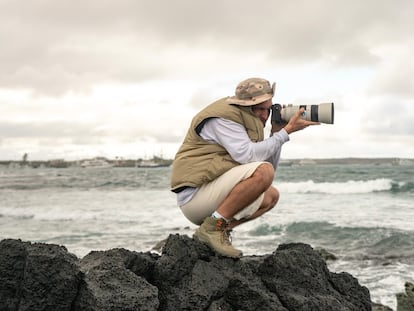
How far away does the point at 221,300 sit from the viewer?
A: 3.56 meters

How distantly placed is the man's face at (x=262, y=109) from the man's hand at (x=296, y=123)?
0.17 metres

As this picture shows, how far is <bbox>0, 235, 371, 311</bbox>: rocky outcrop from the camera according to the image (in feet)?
9.77

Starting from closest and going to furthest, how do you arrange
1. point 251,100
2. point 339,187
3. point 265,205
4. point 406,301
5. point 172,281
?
point 172,281 → point 251,100 → point 265,205 → point 406,301 → point 339,187

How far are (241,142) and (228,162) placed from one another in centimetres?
17

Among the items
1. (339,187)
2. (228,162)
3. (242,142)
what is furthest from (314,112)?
(339,187)

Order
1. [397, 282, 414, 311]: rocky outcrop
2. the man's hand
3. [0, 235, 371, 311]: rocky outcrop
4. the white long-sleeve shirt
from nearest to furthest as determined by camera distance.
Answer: [0, 235, 371, 311]: rocky outcrop, the white long-sleeve shirt, the man's hand, [397, 282, 414, 311]: rocky outcrop

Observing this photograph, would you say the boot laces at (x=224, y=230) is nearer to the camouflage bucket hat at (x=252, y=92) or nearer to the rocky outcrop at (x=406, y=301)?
the camouflage bucket hat at (x=252, y=92)

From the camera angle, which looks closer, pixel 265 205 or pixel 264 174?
pixel 264 174

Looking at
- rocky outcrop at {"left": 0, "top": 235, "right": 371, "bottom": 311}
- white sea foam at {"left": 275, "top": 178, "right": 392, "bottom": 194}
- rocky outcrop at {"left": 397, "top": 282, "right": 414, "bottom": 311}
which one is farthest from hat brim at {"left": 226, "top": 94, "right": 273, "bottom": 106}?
white sea foam at {"left": 275, "top": 178, "right": 392, "bottom": 194}

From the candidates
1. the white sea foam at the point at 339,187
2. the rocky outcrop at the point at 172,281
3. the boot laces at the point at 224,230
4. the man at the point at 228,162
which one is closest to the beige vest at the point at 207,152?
the man at the point at 228,162

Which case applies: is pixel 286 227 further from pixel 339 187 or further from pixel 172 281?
pixel 339 187

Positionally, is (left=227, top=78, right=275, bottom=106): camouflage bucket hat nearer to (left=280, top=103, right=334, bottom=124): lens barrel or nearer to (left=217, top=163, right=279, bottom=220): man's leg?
(left=280, top=103, right=334, bottom=124): lens barrel

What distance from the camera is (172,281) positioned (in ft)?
11.6

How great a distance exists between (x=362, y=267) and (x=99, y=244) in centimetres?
615
